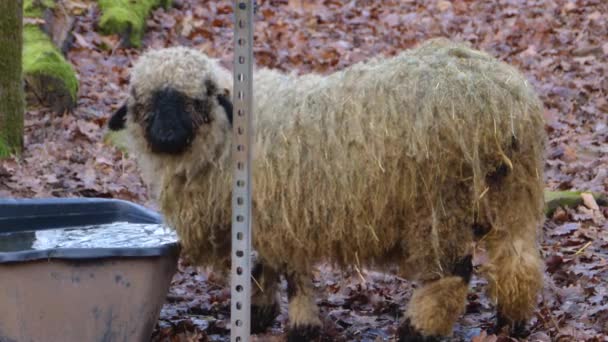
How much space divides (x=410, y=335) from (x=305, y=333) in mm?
629

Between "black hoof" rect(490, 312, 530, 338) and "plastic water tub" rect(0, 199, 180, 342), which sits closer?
"plastic water tub" rect(0, 199, 180, 342)

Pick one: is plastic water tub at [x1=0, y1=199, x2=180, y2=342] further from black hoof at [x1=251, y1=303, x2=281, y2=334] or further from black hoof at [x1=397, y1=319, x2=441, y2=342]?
black hoof at [x1=397, y1=319, x2=441, y2=342]

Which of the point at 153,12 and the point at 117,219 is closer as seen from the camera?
the point at 117,219

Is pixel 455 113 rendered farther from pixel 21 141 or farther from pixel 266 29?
pixel 266 29

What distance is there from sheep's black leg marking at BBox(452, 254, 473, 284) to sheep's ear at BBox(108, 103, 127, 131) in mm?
2079

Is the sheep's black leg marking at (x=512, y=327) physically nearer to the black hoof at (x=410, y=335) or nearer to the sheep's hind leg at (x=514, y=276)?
the sheep's hind leg at (x=514, y=276)

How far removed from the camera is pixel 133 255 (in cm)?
468

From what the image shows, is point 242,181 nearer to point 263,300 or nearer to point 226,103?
point 226,103

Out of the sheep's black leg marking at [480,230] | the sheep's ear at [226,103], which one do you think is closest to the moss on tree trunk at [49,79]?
the sheep's ear at [226,103]

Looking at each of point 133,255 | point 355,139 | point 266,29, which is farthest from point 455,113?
point 266,29

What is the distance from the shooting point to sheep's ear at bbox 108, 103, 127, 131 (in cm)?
530

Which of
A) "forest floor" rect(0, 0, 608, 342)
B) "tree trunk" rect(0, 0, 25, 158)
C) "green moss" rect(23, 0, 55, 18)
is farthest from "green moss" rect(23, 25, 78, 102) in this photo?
"tree trunk" rect(0, 0, 25, 158)

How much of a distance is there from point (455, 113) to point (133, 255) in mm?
1832

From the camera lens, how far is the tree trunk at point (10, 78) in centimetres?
766
